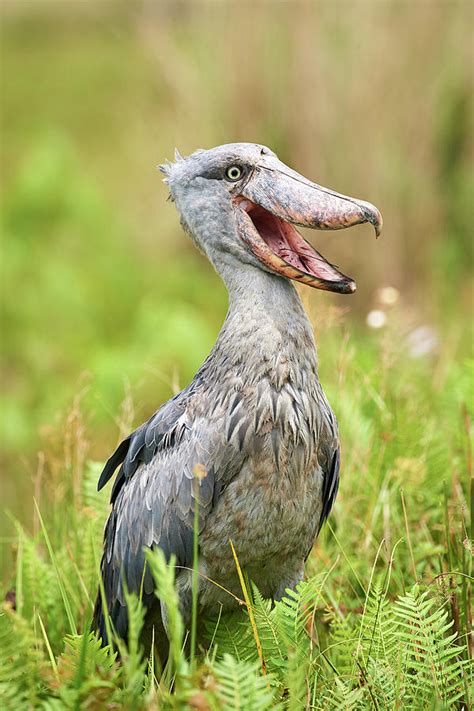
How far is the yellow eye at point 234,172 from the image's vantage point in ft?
8.59

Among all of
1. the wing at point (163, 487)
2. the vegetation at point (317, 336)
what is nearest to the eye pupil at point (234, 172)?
the wing at point (163, 487)

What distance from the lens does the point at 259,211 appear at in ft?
8.79

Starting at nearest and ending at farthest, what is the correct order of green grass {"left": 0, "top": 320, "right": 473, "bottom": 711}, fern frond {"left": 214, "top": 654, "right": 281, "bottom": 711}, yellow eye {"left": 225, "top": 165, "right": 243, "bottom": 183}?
1. fern frond {"left": 214, "top": 654, "right": 281, "bottom": 711}
2. green grass {"left": 0, "top": 320, "right": 473, "bottom": 711}
3. yellow eye {"left": 225, "top": 165, "right": 243, "bottom": 183}

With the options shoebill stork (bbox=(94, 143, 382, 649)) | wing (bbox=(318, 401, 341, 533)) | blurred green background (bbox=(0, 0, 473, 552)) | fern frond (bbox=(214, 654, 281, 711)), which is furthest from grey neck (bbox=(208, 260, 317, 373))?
blurred green background (bbox=(0, 0, 473, 552))

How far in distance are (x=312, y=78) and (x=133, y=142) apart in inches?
97.9

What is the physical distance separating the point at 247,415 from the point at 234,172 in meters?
0.62

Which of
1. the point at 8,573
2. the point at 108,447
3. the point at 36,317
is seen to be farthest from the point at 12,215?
the point at 8,573

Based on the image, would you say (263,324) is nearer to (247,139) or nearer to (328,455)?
(328,455)

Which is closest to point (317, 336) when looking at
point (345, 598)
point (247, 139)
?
point (345, 598)

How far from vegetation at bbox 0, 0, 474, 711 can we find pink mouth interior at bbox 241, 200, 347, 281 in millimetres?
674

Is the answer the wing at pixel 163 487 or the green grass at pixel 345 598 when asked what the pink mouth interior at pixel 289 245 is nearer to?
the wing at pixel 163 487

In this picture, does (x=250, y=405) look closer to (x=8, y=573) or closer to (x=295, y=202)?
(x=295, y=202)

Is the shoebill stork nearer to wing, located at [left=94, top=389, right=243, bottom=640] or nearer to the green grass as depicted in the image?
wing, located at [left=94, top=389, right=243, bottom=640]

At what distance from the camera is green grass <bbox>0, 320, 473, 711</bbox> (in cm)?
204
